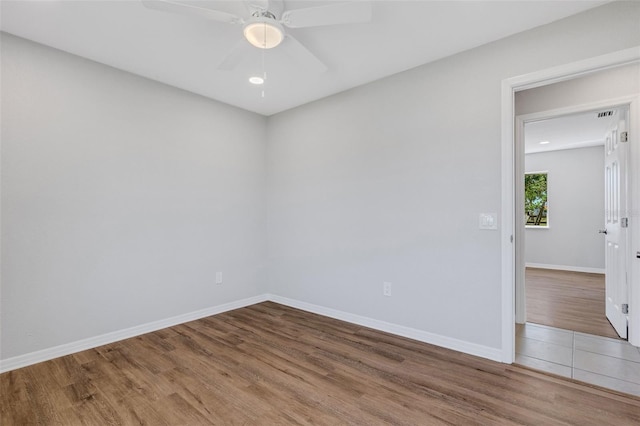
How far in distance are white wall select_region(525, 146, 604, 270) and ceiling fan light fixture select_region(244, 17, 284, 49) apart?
702 centimetres

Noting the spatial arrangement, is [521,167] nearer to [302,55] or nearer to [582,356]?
[582,356]

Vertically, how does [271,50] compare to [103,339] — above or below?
above

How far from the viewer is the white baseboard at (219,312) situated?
8.01 feet

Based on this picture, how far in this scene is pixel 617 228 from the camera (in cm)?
309

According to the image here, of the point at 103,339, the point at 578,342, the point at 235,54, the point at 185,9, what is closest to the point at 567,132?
the point at 578,342

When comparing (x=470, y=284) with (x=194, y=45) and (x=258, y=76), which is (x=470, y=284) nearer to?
(x=258, y=76)

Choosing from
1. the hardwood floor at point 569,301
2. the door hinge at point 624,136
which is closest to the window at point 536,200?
the hardwood floor at point 569,301

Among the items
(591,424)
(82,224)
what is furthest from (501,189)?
(82,224)

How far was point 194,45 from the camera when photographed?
8.25ft

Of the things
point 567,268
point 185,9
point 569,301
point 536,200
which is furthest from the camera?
point 536,200

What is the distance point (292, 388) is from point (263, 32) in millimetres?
2346

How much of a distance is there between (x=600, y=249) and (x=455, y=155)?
5577mm

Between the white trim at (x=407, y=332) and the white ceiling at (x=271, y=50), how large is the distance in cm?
249

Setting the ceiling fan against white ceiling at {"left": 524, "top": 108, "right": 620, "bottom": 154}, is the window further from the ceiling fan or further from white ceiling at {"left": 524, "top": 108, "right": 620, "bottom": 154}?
the ceiling fan
